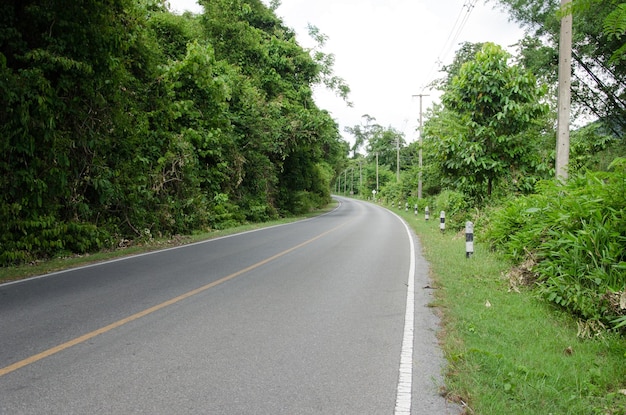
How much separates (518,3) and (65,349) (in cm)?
2462

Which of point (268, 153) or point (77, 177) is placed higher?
point (268, 153)

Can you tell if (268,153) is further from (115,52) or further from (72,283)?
(72,283)

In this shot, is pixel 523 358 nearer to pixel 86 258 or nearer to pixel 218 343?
pixel 218 343

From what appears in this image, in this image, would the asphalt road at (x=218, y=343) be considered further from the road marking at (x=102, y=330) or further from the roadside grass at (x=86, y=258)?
the roadside grass at (x=86, y=258)

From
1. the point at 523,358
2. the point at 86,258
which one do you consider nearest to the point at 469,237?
the point at 523,358

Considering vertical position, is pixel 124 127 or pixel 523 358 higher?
pixel 124 127

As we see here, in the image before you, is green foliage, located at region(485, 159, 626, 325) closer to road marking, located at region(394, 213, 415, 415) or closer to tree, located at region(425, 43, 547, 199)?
road marking, located at region(394, 213, 415, 415)

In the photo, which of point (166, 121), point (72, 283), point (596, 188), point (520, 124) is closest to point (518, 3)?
point (520, 124)

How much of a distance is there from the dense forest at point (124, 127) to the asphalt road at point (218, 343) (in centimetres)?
303

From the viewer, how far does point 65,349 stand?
438 centimetres

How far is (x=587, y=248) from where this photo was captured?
222 inches

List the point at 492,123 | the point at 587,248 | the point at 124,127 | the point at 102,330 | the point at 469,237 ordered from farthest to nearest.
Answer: the point at 492,123 < the point at 124,127 < the point at 469,237 < the point at 587,248 < the point at 102,330

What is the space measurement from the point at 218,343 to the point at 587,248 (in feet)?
15.4

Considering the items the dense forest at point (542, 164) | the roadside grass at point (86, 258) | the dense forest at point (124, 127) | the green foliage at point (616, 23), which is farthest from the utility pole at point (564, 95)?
the roadside grass at point (86, 258)
